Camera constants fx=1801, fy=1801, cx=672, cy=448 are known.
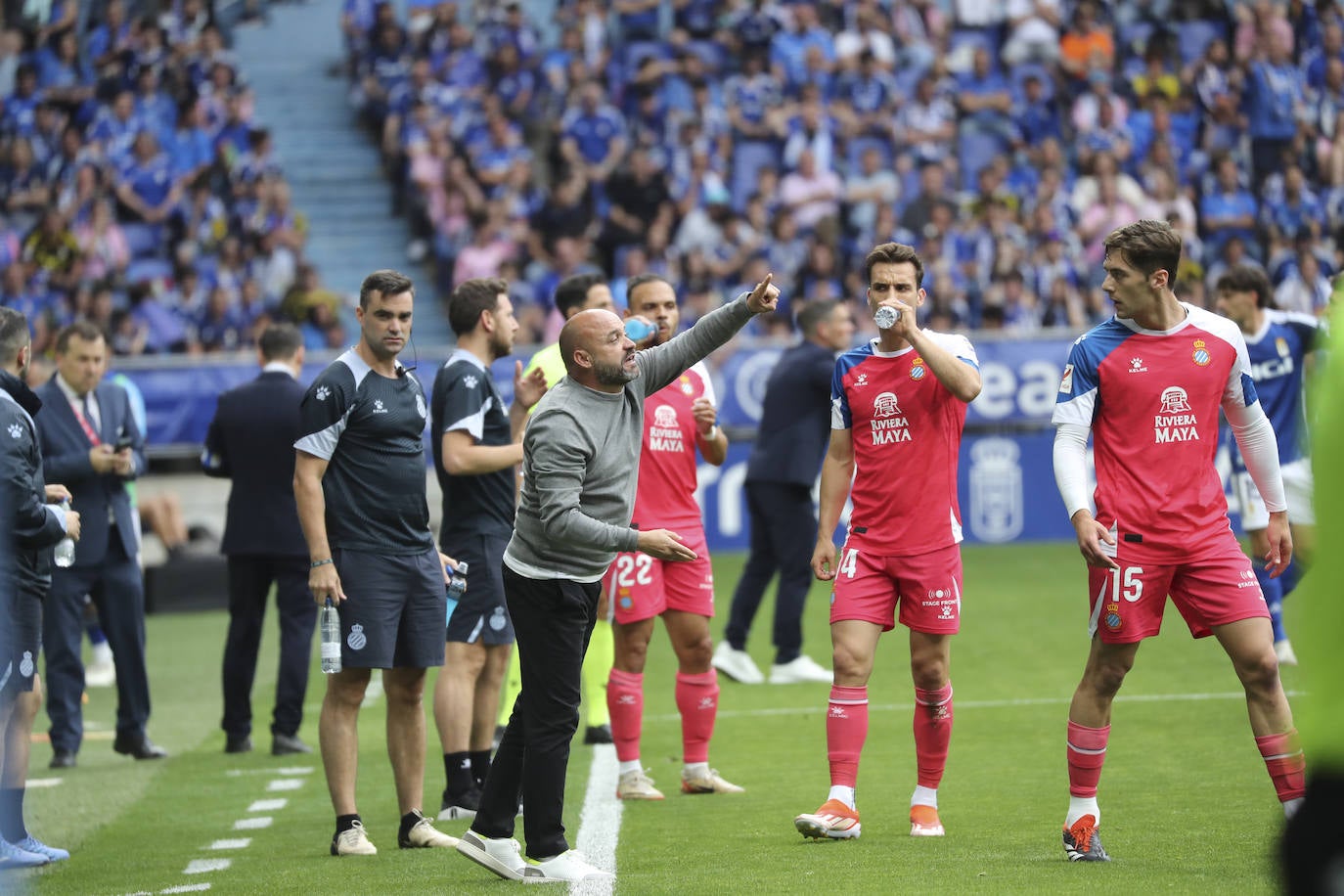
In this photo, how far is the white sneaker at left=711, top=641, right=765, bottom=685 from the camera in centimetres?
1200

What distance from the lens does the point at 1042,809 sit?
734 cm

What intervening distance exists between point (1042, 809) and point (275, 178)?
17.8 metres

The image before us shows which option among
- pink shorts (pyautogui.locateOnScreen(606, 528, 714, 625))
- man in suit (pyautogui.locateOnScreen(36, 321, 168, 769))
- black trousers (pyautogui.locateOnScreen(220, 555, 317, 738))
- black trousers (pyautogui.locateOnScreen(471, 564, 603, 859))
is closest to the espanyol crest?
black trousers (pyautogui.locateOnScreen(220, 555, 317, 738))

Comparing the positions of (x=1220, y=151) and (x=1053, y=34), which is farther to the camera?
(x=1053, y=34)

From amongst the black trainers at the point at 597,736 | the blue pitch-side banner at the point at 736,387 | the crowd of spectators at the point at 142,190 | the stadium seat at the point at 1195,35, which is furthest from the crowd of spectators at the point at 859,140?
the black trainers at the point at 597,736

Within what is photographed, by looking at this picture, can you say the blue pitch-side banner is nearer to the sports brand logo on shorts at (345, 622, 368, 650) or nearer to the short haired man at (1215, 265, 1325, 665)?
the short haired man at (1215, 265, 1325, 665)

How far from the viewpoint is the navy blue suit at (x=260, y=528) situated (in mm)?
10312

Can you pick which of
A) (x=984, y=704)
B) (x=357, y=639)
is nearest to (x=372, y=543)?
(x=357, y=639)

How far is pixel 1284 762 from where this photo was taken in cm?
603

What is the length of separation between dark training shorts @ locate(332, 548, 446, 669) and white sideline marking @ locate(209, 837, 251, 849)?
113cm

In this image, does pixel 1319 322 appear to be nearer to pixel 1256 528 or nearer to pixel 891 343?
pixel 1256 528

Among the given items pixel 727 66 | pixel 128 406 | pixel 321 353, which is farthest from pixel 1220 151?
pixel 128 406

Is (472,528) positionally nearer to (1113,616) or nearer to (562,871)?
(562,871)

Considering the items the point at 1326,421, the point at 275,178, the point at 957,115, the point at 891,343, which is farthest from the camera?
the point at 957,115
